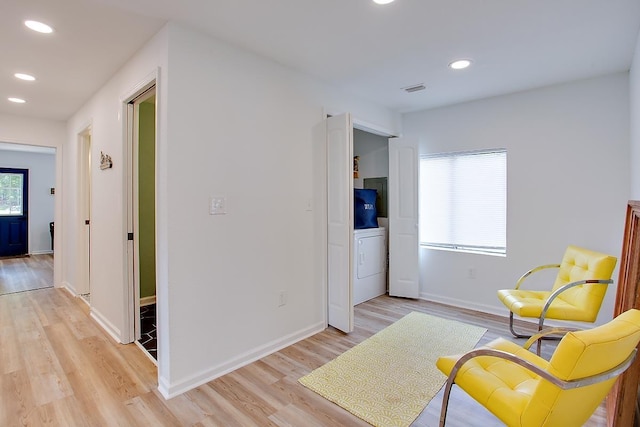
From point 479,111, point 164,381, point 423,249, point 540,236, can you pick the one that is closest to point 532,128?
point 479,111

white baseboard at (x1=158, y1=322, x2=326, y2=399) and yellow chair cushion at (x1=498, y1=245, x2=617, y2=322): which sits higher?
yellow chair cushion at (x1=498, y1=245, x2=617, y2=322)

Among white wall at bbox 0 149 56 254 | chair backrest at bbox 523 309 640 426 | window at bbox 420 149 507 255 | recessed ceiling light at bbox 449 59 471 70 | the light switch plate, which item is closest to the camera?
chair backrest at bbox 523 309 640 426

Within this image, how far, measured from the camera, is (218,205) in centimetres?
234

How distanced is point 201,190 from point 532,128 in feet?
11.0

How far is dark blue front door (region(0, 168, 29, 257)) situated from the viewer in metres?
7.21

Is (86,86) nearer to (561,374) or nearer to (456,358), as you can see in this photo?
(456,358)

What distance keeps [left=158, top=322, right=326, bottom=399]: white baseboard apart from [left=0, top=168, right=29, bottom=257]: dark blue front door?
25.6ft

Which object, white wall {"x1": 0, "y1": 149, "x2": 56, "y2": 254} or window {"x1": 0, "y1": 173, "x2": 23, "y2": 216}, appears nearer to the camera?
window {"x1": 0, "y1": 173, "x2": 23, "y2": 216}

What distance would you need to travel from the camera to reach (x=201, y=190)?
7.36 feet

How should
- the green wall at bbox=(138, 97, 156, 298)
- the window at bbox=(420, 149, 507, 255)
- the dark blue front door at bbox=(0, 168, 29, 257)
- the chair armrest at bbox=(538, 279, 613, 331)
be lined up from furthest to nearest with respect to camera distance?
1. the dark blue front door at bbox=(0, 168, 29, 257)
2. the green wall at bbox=(138, 97, 156, 298)
3. the window at bbox=(420, 149, 507, 255)
4. the chair armrest at bbox=(538, 279, 613, 331)

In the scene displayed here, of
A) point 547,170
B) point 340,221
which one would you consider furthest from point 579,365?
point 547,170

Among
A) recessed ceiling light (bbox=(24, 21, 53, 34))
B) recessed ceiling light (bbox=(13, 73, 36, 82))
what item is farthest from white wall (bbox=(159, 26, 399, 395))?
recessed ceiling light (bbox=(13, 73, 36, 82))

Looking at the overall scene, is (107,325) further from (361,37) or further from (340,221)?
(361,37)

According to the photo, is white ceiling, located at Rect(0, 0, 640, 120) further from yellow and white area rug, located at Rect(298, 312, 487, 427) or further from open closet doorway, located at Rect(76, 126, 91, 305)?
yellow and white area rug, located at Rect(298, 312, 487, 427)
